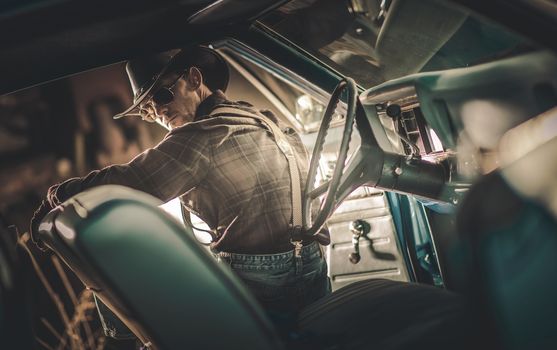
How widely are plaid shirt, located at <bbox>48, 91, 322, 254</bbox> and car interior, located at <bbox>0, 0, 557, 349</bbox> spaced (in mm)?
266

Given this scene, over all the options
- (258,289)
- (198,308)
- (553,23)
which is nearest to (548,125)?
(553,23)

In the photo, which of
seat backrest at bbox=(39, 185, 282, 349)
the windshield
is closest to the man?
the windshield

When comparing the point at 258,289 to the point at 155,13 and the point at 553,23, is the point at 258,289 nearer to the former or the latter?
the point at 155,13

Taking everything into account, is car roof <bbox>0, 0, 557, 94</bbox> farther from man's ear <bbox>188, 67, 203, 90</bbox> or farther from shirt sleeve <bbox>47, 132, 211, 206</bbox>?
man's ear <bbox>188, 67, 203, 90</bbox>

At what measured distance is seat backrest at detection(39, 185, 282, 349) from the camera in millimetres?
690

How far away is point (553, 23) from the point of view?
81 centimetres

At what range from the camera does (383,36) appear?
6.41 feet

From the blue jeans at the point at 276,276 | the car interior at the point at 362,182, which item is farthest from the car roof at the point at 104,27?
the blue jeans at the point at 276,276

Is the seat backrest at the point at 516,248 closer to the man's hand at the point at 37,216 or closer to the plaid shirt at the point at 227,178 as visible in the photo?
the plaid shirt at the point at 227,178

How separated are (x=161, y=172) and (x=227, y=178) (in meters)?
0.31

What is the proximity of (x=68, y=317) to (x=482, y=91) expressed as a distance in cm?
457

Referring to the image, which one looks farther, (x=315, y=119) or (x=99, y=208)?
(x=315, y=119)

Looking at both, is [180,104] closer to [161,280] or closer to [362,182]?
[362,182]

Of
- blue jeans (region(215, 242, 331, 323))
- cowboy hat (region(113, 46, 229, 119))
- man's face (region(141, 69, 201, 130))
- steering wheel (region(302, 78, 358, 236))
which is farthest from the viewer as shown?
man's face (region(141, 69, 201, 130))
